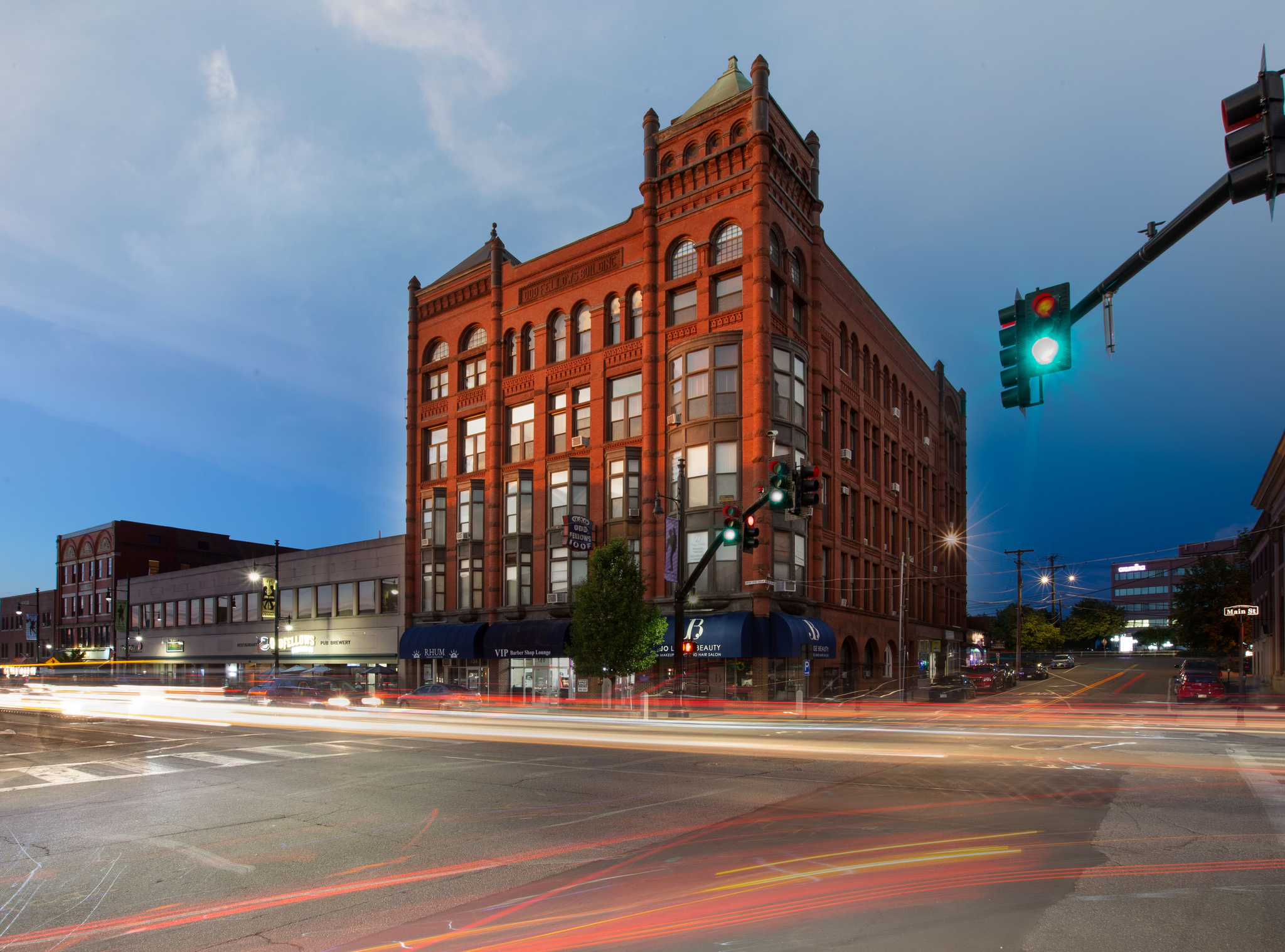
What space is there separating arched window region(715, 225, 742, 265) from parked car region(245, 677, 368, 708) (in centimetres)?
2479

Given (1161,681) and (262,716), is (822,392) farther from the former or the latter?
(1161,681)

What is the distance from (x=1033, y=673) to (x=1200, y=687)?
3329 cm

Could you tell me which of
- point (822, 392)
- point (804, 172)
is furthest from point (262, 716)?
point (804, 172)

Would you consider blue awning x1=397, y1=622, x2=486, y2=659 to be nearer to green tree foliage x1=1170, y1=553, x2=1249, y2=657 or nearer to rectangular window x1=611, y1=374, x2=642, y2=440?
rectangular window x1=611, y1=374, x2=642, y2=440

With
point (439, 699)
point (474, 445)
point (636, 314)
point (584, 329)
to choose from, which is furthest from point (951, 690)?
point (474, 445)

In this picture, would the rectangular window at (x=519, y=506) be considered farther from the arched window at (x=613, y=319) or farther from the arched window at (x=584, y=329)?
the arched window at (x=613, y=319)

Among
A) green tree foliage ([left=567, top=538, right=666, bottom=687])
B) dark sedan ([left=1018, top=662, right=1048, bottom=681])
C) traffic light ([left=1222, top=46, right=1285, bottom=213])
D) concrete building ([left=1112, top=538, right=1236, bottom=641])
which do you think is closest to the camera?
traffic light ([left=1222, top=46, right=1285, bottom=213])

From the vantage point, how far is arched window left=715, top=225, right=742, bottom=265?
3644 cm

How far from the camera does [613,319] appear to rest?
4022 centimetres

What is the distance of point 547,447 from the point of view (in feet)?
138

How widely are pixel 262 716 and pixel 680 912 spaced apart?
27.5 metres

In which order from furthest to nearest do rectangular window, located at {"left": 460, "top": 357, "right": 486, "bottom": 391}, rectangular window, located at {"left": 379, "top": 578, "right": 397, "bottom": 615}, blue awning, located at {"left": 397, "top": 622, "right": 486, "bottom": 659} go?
rectangular window, located at {"left": 379, "top": 578, "right": 397, "bottom": 615}, rectangular window, located at {"left": 460, "top": 357, "right": 486, "bottom": 391}, blue awning, located at {"left": 397, "top": 622, "right": 486, "bottom": 659}

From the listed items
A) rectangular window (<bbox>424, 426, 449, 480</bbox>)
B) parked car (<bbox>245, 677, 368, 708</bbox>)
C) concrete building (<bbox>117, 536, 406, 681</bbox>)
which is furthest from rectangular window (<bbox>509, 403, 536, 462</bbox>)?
parked car (<bbox>245, 677, 368, 708</bbox>)

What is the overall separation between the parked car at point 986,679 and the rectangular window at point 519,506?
26.1 m
